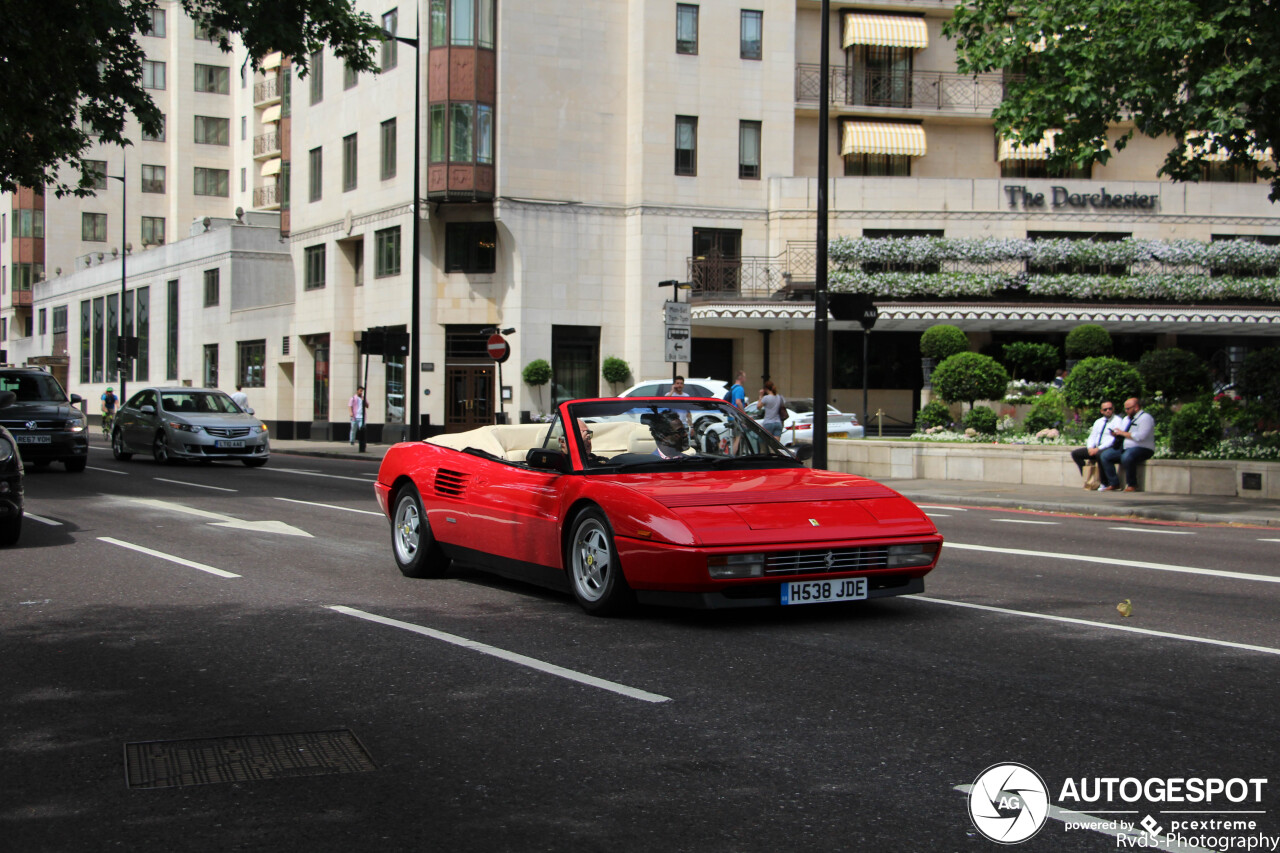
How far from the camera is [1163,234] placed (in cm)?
4097

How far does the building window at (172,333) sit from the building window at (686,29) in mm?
29941

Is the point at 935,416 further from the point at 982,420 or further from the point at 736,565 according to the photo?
the point at 736,565

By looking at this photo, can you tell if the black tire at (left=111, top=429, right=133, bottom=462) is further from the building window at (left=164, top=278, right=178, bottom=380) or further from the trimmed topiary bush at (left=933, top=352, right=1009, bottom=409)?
the building window at (left=164, top=278, right=178, bottom=380)

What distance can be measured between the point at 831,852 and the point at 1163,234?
41245 millimetres

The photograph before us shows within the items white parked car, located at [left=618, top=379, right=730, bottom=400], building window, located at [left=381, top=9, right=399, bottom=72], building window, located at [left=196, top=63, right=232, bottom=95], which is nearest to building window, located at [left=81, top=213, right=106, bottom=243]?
building window, located at [left=196, top=63, right=232, bottom=95]

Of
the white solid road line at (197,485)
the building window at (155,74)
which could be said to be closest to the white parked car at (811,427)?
the white solid road line at (197,485)

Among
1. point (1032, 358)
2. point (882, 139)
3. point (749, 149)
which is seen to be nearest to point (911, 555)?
point (1032, 358)

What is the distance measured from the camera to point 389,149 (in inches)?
1618

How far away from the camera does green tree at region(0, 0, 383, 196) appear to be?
564 inches

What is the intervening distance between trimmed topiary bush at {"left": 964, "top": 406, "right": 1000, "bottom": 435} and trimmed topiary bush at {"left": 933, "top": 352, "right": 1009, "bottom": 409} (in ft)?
2.88

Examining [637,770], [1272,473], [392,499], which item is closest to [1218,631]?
[637,770]

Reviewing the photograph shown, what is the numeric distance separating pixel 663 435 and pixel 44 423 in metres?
17.2

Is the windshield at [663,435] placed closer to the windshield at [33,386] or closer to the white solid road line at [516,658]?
the white solid road line at [516,658]

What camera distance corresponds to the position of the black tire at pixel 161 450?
25.9 meters
